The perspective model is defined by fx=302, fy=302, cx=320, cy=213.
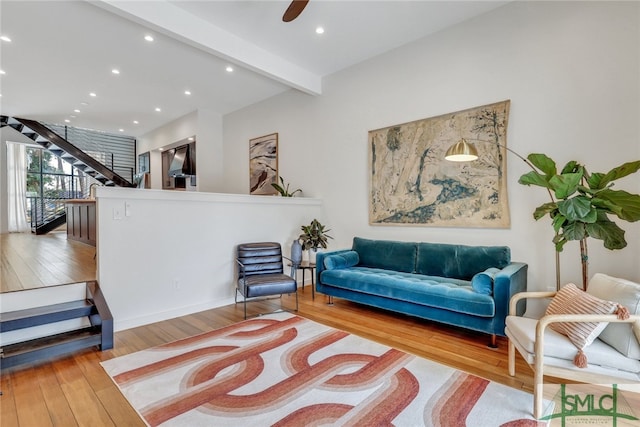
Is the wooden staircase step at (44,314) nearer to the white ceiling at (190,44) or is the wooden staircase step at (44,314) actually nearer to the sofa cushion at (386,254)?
the white ceiling at (190,44)

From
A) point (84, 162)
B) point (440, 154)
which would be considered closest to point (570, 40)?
point (440, 154)

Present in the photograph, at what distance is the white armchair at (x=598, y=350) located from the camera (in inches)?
71.1

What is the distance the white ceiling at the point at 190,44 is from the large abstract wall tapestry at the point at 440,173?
133cm

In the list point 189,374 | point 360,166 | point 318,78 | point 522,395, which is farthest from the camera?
point 318,78

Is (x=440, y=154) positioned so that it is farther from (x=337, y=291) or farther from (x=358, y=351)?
(x=358, y=351)

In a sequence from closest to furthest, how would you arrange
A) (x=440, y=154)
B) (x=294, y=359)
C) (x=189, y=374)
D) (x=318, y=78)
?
(x=189, y=374), (x=294, y=359), (x=440, y=154), (x=318, y=78)

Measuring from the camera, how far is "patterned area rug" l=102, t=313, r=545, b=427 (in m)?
1.94

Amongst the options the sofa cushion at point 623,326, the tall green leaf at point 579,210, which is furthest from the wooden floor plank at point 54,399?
the tall green leaf at point 579,210

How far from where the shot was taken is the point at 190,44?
151 inches

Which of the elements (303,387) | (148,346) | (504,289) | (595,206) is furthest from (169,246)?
(595,206)

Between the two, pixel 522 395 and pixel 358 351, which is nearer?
pixel 522 395

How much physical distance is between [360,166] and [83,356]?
13.7ft

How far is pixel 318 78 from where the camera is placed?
548 cm

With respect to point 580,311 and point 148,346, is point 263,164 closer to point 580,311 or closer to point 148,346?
point 148,346
